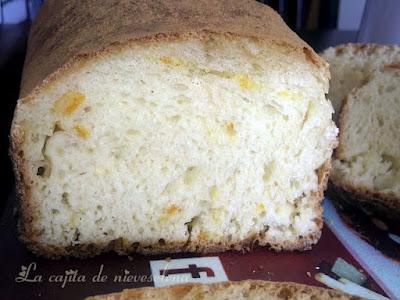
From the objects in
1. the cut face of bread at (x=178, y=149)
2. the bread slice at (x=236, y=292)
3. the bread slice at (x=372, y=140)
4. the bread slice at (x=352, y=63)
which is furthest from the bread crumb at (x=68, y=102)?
the bread slice at (x=352, y=63)

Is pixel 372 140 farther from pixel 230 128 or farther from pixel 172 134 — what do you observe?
pixel 172 134

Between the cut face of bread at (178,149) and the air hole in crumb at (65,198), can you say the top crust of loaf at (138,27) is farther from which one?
the air hole in crumb at (65,198)

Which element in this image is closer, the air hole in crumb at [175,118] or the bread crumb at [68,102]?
the bread crumb at [68,102]

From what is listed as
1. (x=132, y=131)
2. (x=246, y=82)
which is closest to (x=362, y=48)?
(x=246, y=82)

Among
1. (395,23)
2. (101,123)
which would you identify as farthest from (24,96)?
(395,23)

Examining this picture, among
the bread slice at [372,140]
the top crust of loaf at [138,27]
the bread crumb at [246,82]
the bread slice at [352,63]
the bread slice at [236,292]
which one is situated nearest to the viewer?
the bread slice at [236,292]
